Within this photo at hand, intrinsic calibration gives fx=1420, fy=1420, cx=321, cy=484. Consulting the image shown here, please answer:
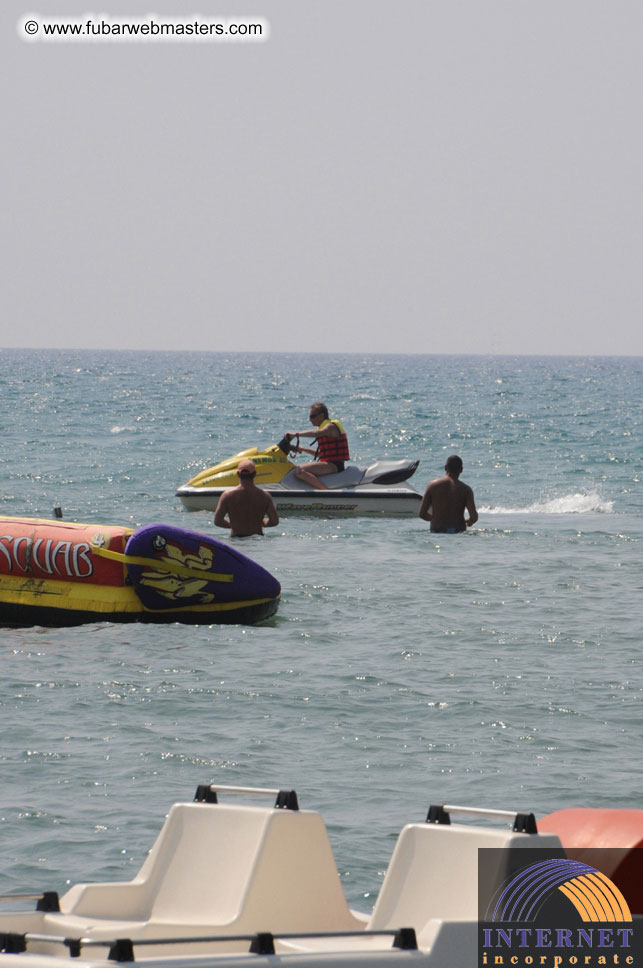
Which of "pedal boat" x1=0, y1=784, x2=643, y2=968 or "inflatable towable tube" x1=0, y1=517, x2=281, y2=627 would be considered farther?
"inflatable towable tube" x1=0, y1=517, x2=281, y2=627

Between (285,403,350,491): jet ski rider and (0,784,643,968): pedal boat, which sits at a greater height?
(285,403,350,491): jet ski rider

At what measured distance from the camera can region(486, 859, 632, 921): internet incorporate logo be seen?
416 centimetres

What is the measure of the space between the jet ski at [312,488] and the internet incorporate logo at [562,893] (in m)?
14.1

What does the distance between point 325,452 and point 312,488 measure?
505 mm

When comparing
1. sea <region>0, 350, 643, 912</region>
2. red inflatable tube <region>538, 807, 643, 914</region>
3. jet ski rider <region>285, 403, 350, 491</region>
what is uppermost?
jet ski rider <region>285, 403, 350, 491</region>

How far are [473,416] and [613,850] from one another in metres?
53.0

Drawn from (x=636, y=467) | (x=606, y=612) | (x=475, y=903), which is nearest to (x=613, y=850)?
(x=475, y=903)

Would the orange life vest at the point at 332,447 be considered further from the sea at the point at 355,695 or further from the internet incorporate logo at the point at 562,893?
the internet incorporate logo at the point at 562,893

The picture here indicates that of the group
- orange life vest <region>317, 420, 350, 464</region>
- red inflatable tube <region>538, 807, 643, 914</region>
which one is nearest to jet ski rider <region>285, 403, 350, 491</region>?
orange life vest <region>317, 420, 350, 464</region>

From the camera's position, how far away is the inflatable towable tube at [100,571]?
11.2 meters

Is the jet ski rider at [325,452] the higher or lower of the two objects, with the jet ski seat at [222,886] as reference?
higher

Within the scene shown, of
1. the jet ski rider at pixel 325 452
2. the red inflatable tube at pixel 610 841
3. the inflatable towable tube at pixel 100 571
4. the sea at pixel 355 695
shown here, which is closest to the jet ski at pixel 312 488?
the jet ski rider at pixel 325 452

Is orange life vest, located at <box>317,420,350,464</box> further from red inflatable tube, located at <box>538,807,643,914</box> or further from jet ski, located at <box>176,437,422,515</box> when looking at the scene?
red inflatable tube, located at <box>538,807,643,914</box>

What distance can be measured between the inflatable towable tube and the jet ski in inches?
275
